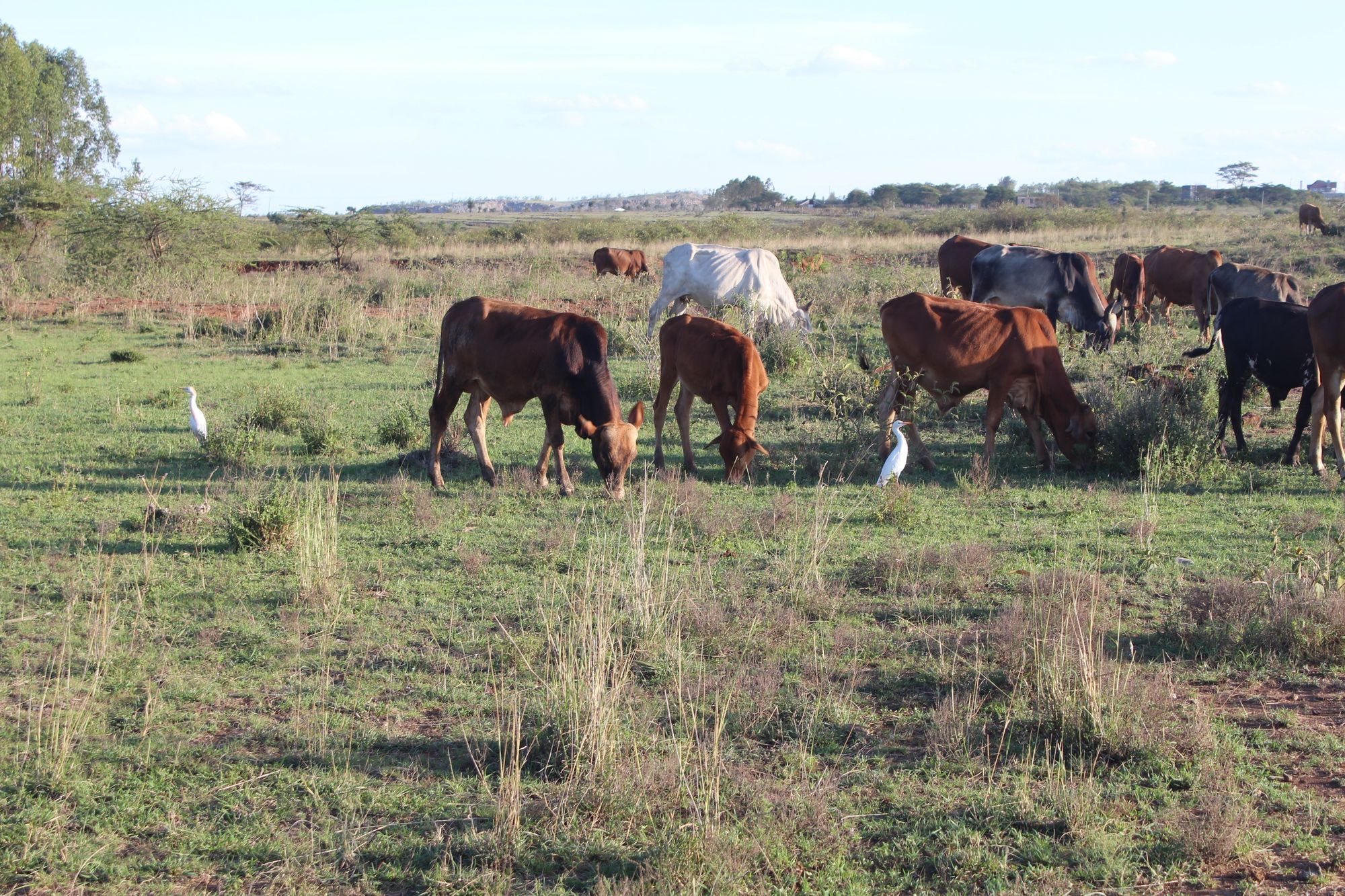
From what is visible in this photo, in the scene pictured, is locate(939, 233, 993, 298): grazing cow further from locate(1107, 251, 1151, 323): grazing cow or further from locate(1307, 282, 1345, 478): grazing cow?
locate(1307, 282, 1345, 478): grazing cow

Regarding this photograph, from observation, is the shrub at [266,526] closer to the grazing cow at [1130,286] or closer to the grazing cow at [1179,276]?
the grazing cow at [1179,276]

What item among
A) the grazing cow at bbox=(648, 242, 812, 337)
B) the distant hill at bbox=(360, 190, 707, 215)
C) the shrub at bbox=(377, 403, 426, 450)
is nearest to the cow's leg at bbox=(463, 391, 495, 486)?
the shrub at bbox=(377, 403, 426, 450)

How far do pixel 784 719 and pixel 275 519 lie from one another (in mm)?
4397

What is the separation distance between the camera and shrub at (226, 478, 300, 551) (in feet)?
27.2

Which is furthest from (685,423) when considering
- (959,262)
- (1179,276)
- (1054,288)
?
(1179,276)

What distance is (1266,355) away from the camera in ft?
37.9

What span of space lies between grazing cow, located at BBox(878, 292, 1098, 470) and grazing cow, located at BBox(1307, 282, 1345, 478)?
6.45ft

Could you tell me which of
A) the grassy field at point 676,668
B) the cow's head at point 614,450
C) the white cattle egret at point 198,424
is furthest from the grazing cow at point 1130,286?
the white cattle egret at point 198,424

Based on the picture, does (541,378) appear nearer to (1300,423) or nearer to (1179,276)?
(1300,423)

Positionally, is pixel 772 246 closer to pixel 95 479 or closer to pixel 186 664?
pixel 95 479

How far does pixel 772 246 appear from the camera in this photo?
4606cm

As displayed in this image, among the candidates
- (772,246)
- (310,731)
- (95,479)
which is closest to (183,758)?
(310,731)

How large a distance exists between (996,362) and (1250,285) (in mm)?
7191

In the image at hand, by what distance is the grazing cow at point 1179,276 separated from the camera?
69.0 ft
